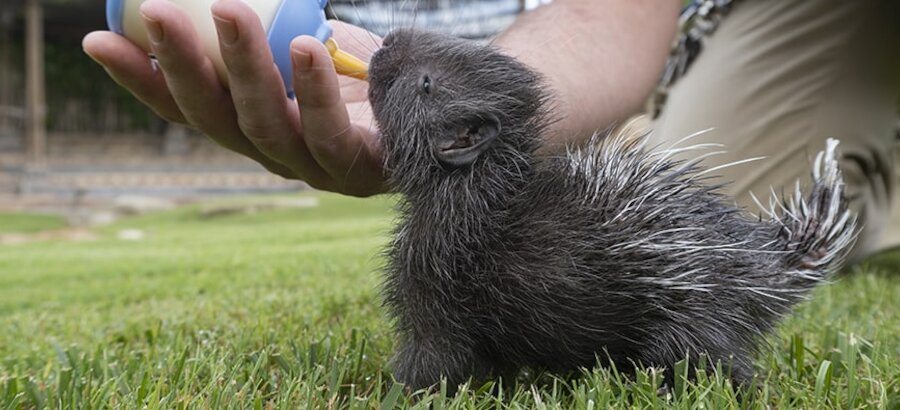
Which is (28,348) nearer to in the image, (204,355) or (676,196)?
(204,355)

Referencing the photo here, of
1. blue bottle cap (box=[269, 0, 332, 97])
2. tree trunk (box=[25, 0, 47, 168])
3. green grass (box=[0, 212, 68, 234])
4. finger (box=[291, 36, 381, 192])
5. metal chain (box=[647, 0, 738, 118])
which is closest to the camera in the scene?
finger (box=[291, 36, 381, 192])

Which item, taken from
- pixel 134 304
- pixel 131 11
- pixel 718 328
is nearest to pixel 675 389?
pixel 718 328

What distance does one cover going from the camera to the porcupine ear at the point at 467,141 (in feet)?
5.46

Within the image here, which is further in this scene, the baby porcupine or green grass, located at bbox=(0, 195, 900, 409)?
the baby porcupine

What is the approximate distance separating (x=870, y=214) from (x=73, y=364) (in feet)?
12.1

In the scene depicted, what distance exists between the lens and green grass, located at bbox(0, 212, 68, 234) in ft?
40.1

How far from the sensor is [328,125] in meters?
1.77

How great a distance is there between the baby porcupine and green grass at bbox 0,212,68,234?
11764 mm

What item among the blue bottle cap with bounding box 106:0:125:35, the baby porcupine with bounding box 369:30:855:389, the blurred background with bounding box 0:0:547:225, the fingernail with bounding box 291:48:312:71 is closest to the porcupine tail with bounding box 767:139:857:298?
the baby porcupine with bounding box 369:30:855:389

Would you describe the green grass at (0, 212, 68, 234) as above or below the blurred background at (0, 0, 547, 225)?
below

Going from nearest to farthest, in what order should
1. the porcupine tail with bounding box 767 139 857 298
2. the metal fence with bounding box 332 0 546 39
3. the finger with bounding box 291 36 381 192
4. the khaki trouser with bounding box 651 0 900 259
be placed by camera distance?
the finger with bounding box 291 36 381 192, the porcupine tail with bounding box 767 139 857 298, the metal fence with bounding box 332 0 546 39, the khaki trouser with bounding box 651 0 900 259

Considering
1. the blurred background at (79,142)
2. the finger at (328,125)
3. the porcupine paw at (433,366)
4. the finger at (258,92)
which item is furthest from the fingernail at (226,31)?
the blurred background at (79,142)

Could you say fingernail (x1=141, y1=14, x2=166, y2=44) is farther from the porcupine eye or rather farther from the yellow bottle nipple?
the porcupine eye

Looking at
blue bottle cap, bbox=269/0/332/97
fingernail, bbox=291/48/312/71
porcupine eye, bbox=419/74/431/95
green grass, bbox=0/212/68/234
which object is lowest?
green grass, bbox=0/212/68/234
